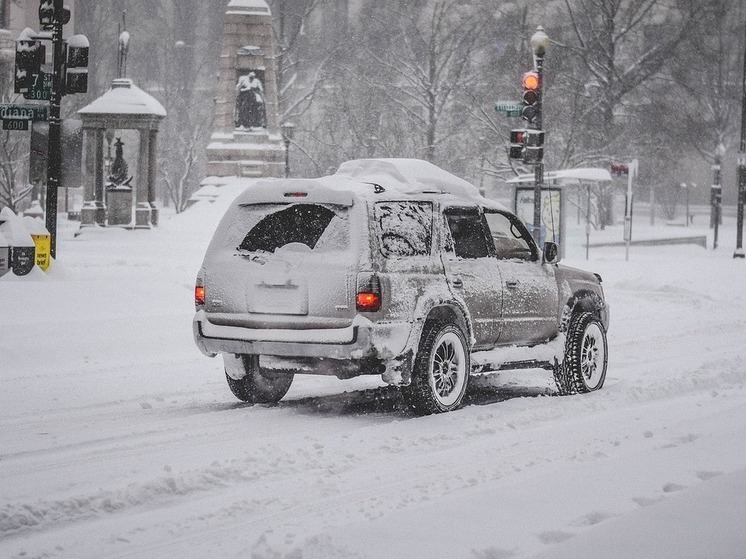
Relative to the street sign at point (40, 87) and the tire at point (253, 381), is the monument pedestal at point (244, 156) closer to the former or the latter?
the street sign at point (40, 87)

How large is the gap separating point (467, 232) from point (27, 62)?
8.99 meters

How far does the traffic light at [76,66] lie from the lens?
17047 millimetres

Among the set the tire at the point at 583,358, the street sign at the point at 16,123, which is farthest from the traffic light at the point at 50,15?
the tire at the point at 583,358

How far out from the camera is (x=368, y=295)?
28.9ft

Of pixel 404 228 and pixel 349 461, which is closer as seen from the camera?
pixel 349 461

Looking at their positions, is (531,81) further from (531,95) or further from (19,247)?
(19,247)

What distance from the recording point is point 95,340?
45.4ft

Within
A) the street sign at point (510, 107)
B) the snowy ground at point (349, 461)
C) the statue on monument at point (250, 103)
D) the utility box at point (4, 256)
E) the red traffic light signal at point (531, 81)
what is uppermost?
the statue on monument at point (250, 103)

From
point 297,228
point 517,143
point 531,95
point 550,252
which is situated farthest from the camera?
point 517,143

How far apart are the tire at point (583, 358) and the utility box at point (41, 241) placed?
865 cm

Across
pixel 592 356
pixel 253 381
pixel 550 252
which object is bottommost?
pixel 253 381

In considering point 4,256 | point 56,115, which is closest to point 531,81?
point 56,115

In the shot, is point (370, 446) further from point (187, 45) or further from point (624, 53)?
point (187, 45)

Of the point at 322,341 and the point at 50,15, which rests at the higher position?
the point at 50,15
